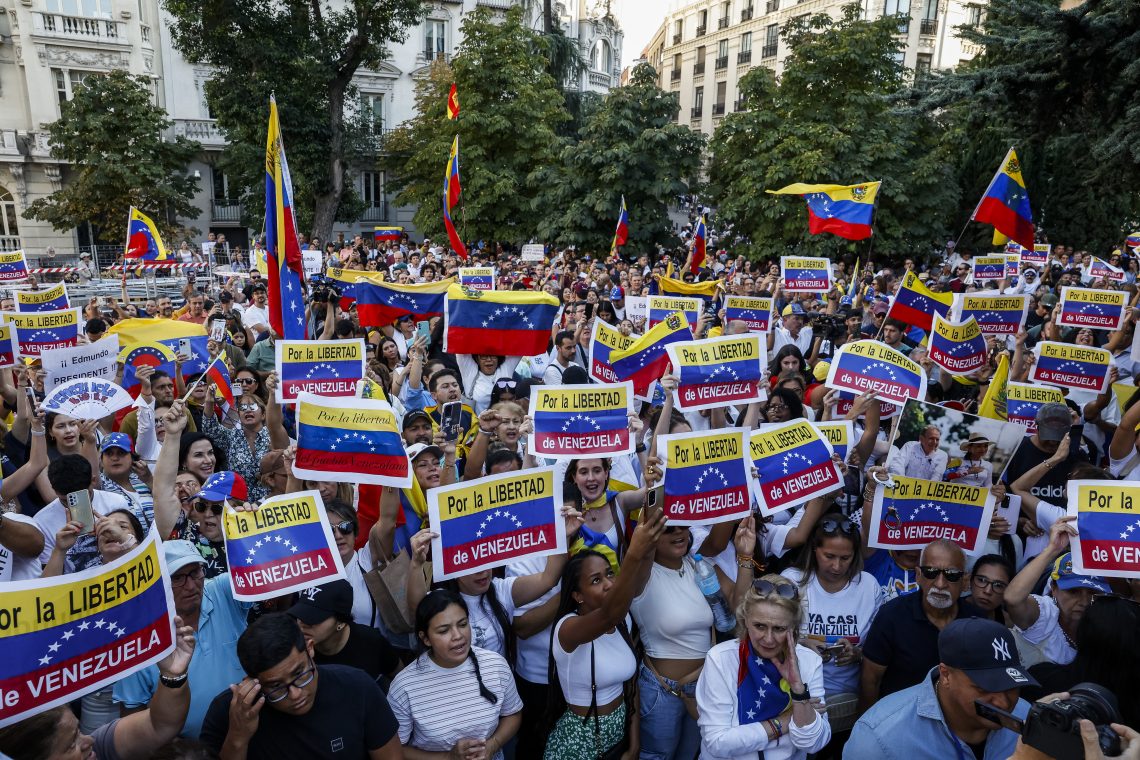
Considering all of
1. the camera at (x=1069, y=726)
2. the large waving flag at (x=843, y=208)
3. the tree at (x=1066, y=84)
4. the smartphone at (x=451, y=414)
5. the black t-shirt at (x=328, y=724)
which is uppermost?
the tree at (x=1066, y=84)

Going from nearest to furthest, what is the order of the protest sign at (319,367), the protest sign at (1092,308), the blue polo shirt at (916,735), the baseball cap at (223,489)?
the blue polo shirt at (916,735) < the baseball cap at (223,489) < the protest sign at (319,367) < the protest sign at (1092,308)

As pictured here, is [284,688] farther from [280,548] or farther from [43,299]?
[43,299]

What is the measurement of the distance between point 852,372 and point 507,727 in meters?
4.04

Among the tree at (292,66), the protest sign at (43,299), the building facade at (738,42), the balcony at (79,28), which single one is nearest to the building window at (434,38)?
the tree at (292,66)

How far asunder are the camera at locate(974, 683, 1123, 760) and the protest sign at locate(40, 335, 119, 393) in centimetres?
660

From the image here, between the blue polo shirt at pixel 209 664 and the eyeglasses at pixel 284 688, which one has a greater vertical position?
the eyeglasses at pixel 284 688

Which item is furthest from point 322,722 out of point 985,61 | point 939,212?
point 985,61

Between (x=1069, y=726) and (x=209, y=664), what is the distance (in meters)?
3.30

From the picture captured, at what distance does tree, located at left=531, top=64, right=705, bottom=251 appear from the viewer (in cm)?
2464

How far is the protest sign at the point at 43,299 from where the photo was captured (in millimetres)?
8773

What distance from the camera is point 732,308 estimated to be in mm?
9672

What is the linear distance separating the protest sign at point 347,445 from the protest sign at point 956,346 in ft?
18.0

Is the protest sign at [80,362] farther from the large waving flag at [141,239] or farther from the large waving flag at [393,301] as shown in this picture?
the large waving flag at [141,239]

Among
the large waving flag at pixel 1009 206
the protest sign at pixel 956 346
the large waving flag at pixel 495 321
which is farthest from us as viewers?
the large waving flag at pixel 1009 206
